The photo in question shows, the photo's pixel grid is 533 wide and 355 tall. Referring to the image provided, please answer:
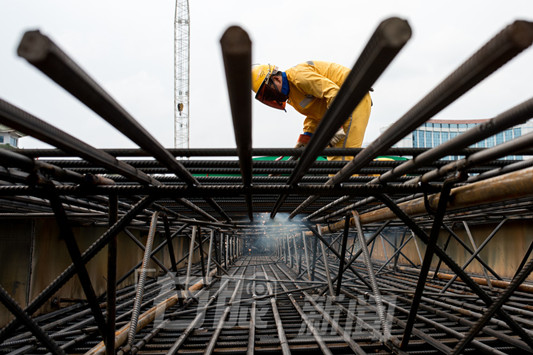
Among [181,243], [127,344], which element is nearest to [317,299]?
[127,344]

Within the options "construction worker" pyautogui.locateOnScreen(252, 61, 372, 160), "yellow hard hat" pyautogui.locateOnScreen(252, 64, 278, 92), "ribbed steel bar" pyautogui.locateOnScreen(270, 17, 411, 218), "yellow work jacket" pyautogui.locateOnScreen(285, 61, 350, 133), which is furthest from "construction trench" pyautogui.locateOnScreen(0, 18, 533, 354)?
"yellow hard hat" pyautogui.locateOnScreen(252, 64, 278, 92)

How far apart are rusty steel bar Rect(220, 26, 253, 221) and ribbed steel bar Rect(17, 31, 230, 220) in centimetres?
47

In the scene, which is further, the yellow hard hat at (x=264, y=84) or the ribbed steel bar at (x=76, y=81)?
the yellow hard hat at (x=264, y=84)

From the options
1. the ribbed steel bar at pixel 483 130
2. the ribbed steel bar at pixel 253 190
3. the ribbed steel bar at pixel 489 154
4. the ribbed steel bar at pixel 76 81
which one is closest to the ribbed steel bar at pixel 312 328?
the ribbed steel bar at pixel 253 190

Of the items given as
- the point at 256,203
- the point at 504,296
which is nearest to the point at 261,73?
the point at 256,203

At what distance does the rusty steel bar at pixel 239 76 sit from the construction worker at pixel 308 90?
2130mm

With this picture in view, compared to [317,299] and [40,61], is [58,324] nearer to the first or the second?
[317,299]

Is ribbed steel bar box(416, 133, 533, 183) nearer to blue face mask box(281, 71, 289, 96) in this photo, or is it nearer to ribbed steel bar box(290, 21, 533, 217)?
ribbed steel bar box(290, 21, 533, 217)

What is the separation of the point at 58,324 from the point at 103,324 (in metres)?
2.71

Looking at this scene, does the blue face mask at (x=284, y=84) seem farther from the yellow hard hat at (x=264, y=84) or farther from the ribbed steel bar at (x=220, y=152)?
the ribbed steel bar at (x=220, y=152)

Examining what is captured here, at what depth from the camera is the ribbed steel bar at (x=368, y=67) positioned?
0.85 metres

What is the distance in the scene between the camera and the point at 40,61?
3.07 feet

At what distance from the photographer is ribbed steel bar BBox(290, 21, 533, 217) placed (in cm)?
89

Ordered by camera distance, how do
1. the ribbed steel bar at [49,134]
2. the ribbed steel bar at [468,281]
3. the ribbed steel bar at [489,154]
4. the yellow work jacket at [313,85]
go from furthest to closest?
the yellow work jacket at [313,85], the ribbed steel bar at [468,281], the ribbed steel bar at [489,154], the ribbed steel bar at [49,134]
